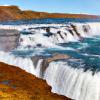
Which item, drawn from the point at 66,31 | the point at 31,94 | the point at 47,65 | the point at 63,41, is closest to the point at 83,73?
the point at 47,65

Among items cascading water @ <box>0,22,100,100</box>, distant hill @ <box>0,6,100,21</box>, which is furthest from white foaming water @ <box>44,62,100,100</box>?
distant hill @ <box>0,6,100,21</box>

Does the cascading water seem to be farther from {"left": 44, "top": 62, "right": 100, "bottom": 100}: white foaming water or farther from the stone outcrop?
the stone outcrop

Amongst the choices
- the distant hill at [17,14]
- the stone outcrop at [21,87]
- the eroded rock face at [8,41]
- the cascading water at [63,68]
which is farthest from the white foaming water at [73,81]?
the distant hill at [17,14]

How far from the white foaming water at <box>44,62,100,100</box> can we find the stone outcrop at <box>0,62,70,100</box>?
170 inches

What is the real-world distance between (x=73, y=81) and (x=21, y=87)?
7.36 m

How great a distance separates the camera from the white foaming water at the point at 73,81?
26.8 metres

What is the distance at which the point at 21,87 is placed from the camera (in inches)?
915

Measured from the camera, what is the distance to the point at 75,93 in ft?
92.8

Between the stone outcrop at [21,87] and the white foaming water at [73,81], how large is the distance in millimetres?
4319

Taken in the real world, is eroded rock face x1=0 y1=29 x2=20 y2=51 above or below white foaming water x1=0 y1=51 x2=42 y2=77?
above

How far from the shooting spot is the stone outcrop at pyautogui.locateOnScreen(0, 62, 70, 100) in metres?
20.0

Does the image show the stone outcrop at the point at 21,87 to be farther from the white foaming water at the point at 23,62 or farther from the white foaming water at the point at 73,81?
the white foaming water at the point at 23,62

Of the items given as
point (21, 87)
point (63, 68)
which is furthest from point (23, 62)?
point (21, 87)

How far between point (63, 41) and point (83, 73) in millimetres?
32935
